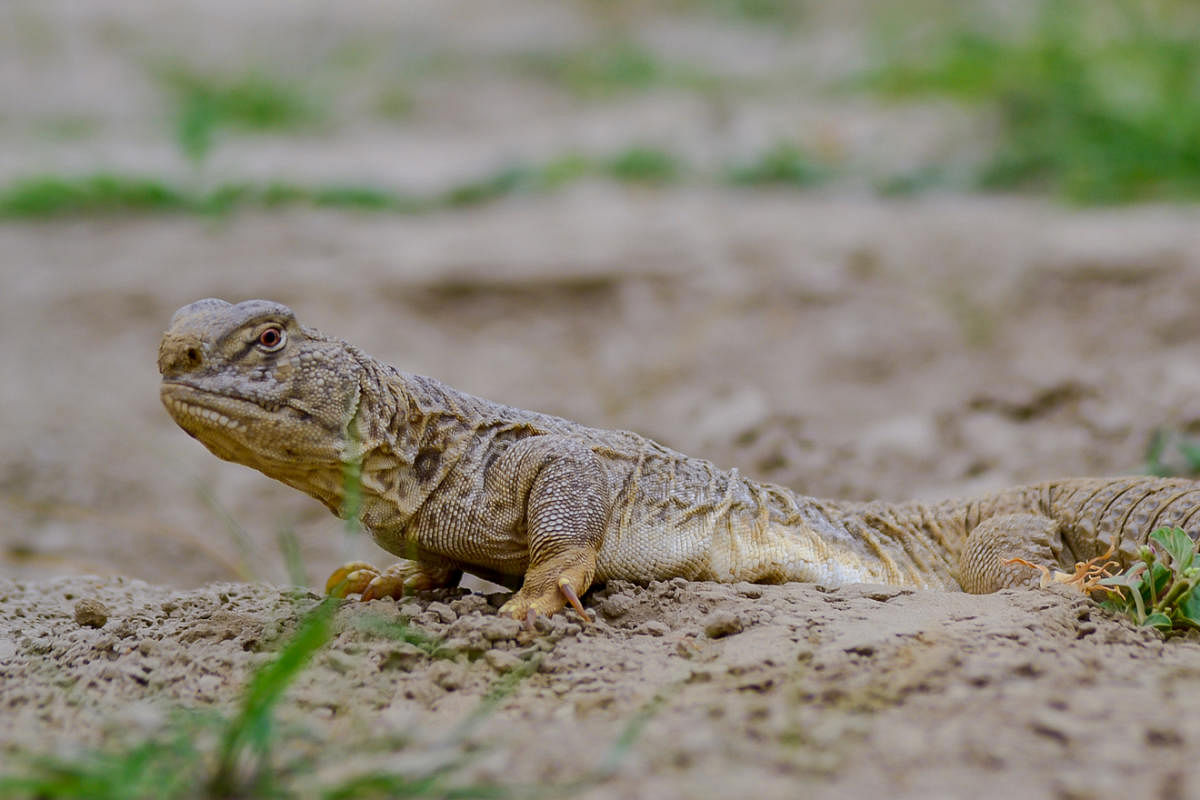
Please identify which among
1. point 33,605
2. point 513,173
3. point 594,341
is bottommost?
point 33,605

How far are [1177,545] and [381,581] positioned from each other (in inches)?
115

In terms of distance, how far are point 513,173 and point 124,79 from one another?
34.8 feet

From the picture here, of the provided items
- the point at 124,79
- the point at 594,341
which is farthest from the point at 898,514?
the point at 124,79

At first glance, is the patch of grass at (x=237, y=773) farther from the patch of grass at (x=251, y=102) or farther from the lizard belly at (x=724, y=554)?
the patch of grass at (x=251, y=102)

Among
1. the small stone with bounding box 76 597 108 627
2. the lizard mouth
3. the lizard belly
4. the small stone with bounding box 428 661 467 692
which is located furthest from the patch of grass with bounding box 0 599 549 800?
the lizard belly

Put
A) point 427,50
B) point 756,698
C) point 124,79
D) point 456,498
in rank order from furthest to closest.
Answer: point 427,50 → point 124,79 → point 456,498 → point 756,698

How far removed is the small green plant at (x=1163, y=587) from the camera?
3.58m

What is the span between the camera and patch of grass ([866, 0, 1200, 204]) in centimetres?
1093

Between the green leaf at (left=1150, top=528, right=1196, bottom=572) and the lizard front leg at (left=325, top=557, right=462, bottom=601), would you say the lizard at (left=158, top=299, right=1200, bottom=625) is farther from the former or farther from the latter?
the green leaf at (left=1150, top=528, right=1196, bottom=572)

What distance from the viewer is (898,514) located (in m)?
5.02

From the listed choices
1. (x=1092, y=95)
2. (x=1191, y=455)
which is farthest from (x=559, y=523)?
(x=1092, y=95)

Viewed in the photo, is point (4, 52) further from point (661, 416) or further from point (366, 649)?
point (366, 649)

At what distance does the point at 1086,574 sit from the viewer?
3973mm

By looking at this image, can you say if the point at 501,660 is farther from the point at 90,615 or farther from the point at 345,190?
the point at 345,190
